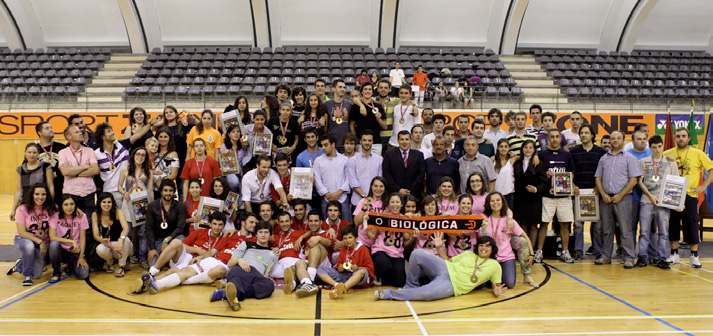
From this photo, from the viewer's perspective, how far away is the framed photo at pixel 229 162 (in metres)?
7.14

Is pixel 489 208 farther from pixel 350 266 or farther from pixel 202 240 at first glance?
pixel 202 240

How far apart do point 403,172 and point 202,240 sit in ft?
9.26

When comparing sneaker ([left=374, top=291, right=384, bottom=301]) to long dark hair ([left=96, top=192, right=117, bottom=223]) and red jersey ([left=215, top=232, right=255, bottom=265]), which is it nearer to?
red jersey ([left=215, top=232, right=255, bottom=265])

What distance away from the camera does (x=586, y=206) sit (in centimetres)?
715

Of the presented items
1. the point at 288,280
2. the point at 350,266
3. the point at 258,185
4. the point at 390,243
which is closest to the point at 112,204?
the point at 258,185

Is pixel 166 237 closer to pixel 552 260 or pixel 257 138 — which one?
pixel 257 138

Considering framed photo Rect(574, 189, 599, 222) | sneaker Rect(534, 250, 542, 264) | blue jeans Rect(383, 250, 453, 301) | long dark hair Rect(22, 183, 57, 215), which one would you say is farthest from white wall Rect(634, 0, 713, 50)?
long dark hair Rect(22, 183, 57, 215)

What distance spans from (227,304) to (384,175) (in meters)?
2.72

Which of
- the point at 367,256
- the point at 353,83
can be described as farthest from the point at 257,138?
the point at 353,83

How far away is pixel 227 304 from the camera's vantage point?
512 centimetres

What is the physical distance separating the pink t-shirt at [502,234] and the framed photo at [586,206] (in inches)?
62.4

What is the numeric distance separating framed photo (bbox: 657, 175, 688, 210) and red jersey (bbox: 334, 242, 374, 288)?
4253mm

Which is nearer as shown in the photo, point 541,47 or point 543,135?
point 543,135

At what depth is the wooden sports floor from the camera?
14.4 ft
